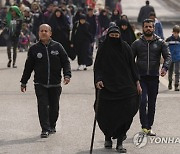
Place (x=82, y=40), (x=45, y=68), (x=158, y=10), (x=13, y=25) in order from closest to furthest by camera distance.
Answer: (x=45, y=68) < (x=13, y=25) < (x=82, y=40) < (x=158, y=10)

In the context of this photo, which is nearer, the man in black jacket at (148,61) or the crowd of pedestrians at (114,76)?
the crowd of pedestrians at (114,76)

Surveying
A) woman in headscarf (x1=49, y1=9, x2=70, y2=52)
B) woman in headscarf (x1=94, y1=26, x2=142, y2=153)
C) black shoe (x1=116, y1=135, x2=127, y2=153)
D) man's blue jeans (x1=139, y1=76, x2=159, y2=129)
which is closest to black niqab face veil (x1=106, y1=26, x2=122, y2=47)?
woman in headscarf (x1=94, y1=26, x2=142, y2=153)

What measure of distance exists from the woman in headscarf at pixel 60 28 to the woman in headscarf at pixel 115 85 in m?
11.6

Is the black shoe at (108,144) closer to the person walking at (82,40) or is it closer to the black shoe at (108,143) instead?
the black shoe at (108,143)

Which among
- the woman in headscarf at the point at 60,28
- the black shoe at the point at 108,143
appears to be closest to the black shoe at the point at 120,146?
the black shoe at the point at 108,143

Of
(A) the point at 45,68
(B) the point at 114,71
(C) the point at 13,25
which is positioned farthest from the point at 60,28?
(B) the point at 114,71

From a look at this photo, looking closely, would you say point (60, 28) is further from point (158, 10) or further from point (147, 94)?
point (158, 10)

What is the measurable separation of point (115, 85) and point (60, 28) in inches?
470

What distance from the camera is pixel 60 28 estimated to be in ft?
74.5

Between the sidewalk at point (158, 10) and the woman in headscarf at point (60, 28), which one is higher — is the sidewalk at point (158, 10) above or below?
below

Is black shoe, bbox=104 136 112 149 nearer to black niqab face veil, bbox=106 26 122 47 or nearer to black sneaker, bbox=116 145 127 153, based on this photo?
black sneaker, bbox=116 145 127 153

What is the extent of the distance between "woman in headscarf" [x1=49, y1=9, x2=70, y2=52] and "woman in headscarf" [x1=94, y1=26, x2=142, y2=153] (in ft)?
38.1

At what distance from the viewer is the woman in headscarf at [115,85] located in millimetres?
10906

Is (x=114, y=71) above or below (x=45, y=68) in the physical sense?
above
